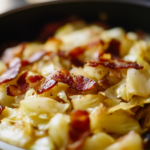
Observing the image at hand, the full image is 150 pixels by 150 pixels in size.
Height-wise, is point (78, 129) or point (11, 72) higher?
point (11, 72)

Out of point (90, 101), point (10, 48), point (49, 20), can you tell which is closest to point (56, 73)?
point (90, 101)

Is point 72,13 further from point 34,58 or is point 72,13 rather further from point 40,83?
point 40,83

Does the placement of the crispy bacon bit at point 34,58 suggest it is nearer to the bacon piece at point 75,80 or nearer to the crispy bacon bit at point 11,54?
the crispy bacon bit at point 11,54

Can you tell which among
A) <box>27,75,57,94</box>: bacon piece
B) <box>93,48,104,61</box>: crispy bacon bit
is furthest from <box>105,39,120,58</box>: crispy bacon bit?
<box>27,75,57,94</box>: bacon piece

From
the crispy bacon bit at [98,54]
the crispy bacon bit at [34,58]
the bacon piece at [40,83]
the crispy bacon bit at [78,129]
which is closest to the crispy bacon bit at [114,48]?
the crispy bacon bit at [98,54]

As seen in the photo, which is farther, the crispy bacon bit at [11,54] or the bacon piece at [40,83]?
the crispy bacon bit at [11,54]

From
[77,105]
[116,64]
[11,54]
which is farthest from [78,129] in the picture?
[11,54]

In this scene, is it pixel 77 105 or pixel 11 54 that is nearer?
pixel 77 105
